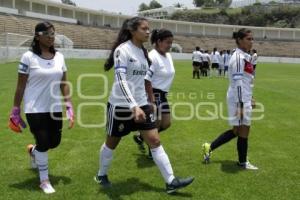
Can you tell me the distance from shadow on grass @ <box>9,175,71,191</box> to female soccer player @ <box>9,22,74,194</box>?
0.77 feet

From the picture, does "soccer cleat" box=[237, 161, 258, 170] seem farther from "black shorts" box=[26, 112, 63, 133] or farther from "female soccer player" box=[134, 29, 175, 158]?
"black shorts" box=[26, 112, 63, 133]

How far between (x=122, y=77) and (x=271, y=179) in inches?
102

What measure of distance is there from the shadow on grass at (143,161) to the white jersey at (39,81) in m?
1.92

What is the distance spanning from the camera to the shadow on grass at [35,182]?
5.91 meters

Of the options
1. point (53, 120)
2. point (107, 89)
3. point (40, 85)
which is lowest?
point (107, 89)

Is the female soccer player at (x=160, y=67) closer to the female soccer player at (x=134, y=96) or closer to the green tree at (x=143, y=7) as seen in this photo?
the female soccer player at (x=134, y=96)

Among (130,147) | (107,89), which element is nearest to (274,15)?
(107,89)

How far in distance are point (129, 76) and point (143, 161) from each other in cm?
230

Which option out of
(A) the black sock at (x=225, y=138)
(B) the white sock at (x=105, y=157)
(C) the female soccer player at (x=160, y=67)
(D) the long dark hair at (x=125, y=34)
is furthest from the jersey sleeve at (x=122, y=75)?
(A) the black sock at (x=225, y=138)

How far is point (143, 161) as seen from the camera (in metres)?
7.40

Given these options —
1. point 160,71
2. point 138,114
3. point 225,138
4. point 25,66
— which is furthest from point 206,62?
point 138,114

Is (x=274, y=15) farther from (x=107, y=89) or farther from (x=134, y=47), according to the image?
(x=134, y=47)

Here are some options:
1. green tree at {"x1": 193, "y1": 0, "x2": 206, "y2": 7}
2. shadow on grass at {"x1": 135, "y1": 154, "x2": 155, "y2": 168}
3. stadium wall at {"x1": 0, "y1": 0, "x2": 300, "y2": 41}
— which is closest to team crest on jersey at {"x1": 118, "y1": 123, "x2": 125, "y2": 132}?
shadow on grass at {"x1": 135, "y1": 154, "x2": 155, "y2": 168}

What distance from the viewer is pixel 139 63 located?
5.47 m
